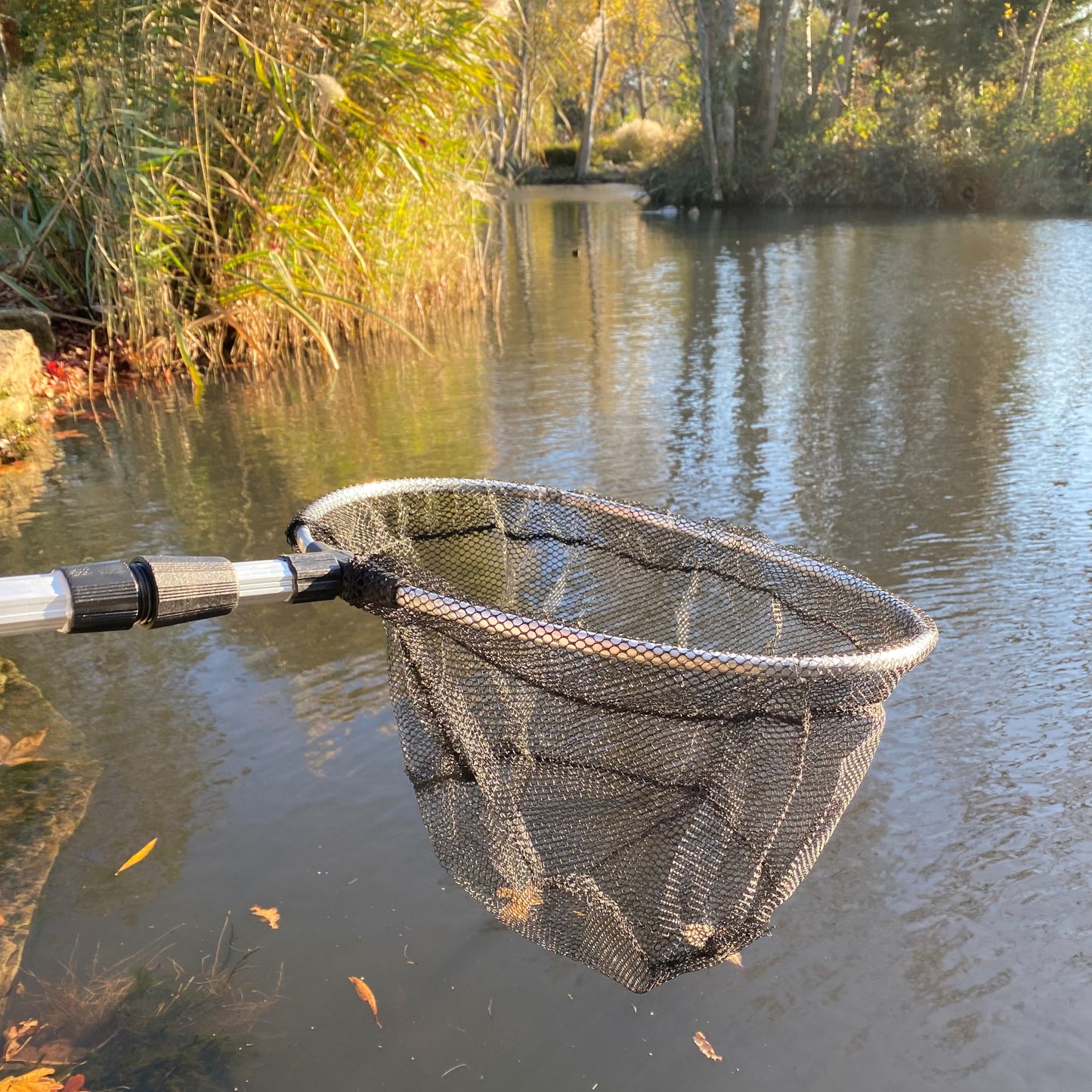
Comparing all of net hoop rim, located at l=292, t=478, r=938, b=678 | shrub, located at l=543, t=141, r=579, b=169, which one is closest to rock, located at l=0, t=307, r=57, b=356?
net hoop rim, located at l=292, t=478, r=938, b=678

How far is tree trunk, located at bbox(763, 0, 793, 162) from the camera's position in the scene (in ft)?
77.8

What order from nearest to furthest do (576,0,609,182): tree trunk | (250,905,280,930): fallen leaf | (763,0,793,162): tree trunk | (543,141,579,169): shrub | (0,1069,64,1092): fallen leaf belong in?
(0,1069,64,1092): fallen leaf, (250,905,280,930): fallen leaf, (763,0,793,162): tree trunk, (576,0,609,182): tree trunk, (543,141,579,169): shrub

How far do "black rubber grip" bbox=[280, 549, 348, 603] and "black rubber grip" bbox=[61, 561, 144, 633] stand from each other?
0.25m

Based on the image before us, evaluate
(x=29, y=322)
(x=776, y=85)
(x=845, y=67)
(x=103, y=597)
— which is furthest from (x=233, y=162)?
(x=845, y=67)

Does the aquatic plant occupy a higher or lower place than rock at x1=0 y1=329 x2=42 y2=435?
lower

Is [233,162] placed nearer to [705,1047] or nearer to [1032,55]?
[705,1047]

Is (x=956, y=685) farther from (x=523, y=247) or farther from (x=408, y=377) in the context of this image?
(x=523, y=247)

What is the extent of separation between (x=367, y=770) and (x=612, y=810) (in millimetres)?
1073

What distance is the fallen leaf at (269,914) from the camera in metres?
2.38

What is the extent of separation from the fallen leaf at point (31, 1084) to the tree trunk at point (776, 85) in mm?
25878

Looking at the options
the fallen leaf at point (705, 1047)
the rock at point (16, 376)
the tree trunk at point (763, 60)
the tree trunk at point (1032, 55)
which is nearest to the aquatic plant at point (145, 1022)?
the fallen leaf at point (705, 1047)

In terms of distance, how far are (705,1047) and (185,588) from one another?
4.51ft

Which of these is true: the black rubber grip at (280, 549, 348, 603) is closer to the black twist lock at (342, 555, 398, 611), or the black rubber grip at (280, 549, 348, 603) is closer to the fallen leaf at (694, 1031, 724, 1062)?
the black twist lock at (342, 555, 398, 611)

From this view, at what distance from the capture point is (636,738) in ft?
6.41
